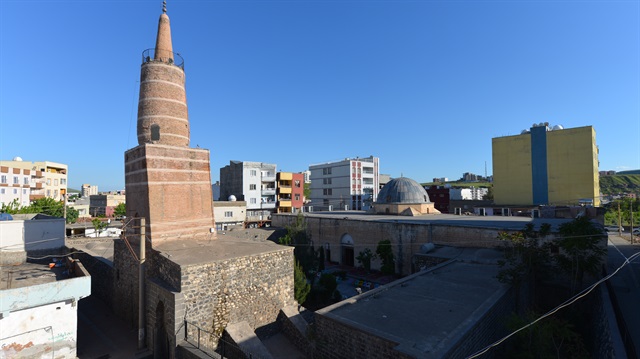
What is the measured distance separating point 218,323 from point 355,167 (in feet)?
154

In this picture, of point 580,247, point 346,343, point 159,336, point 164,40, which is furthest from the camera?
point 164,40

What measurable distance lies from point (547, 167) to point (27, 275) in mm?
53393

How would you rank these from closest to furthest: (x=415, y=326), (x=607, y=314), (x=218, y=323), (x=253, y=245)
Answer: (x=415, y=326), (x=607, y=314), (x=218, y=323), (x=253, y=245)

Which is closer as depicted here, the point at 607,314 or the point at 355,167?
the point at 607,314

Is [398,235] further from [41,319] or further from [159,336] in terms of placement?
[41,319]

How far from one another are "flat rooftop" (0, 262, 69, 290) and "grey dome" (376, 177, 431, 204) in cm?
2764

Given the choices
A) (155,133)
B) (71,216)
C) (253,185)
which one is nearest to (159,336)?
(155,133)

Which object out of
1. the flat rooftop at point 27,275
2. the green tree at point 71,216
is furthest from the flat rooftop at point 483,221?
the green tree at point 71,216

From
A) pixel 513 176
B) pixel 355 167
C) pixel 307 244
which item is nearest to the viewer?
pixel 307 244

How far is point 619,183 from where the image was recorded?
102 metres

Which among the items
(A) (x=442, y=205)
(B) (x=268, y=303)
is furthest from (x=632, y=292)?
(A) (x=442, y=205)

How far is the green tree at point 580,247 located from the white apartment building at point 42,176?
5796 cm

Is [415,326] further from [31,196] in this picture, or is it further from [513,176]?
[31,196]

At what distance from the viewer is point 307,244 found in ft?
76.2
